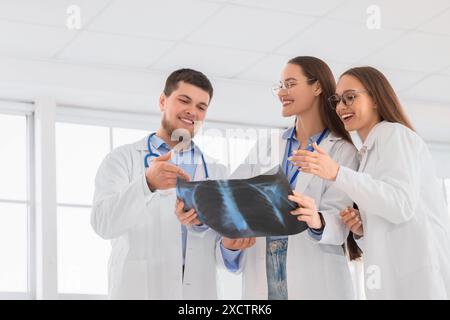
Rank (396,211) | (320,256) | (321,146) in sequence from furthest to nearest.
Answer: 1. (321,146)
2. (320,256)
3. (396,211)

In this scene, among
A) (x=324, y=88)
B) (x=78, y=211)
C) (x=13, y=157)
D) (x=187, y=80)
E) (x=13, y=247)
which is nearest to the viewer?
(x=324, y=88)

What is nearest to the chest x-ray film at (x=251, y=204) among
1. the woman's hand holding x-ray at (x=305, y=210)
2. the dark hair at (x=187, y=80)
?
the woman's hand holding x-ray at (x=305, y=210)

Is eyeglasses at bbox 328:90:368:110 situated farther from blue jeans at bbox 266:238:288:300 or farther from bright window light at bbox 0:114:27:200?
bright window light at bbox 0:114:27:200

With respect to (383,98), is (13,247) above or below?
above

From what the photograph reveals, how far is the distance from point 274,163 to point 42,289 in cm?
292

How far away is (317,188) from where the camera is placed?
10.5 feet

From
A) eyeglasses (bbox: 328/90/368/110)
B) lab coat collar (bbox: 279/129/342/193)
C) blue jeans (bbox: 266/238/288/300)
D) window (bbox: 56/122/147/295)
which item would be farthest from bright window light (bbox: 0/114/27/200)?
eyeglasses (bbox: 328/90/368/110)

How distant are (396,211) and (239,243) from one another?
58 centimetres

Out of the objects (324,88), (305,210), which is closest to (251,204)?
(305,210)

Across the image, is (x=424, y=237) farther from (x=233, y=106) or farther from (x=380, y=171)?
(x=233, y=106)

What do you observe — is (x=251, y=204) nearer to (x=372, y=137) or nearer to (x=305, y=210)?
(x=305, y=210)

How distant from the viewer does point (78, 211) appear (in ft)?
20.5

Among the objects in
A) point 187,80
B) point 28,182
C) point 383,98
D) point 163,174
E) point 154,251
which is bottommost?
point 154,251
